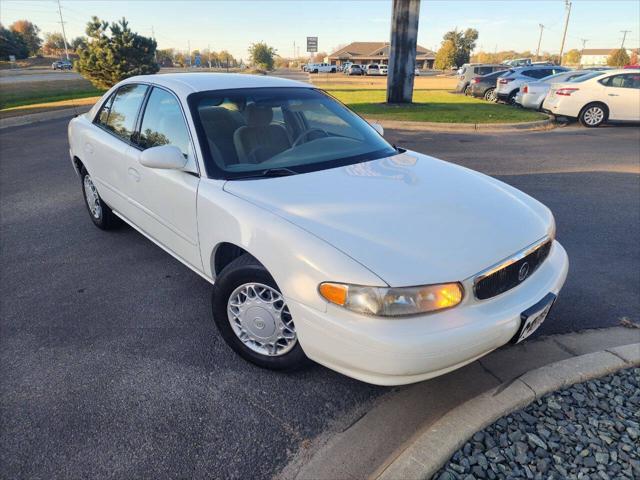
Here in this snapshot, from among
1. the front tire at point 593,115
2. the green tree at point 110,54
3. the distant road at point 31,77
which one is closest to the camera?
the front tire at point 593,115

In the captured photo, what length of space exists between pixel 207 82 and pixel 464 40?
95944mm

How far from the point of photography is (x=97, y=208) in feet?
15.7

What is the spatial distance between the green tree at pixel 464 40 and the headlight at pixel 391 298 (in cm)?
8797

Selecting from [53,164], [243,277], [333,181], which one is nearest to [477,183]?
[333,181]

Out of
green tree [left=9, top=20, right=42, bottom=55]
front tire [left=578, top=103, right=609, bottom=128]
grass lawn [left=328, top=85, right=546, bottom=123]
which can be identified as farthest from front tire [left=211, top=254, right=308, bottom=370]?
green tree [left=9, top=20, right=42, bottom=55]

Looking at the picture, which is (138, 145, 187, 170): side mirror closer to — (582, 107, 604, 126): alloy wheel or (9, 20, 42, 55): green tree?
(582, 107, 604, 126): alloy wheel

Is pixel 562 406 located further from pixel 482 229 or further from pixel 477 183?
pixel 477 183

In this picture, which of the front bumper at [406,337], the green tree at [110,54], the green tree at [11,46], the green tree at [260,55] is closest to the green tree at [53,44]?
the green tree at [11,46]

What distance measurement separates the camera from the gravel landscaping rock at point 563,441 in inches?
78.7

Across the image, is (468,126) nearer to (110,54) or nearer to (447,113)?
(447,113)

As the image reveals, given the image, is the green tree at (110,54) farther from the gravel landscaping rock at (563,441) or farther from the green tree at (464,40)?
the green tree at (464,40)

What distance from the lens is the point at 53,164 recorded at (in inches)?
325

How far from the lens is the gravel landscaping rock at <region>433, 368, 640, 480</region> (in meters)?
2.00

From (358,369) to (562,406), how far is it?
3.76ft
